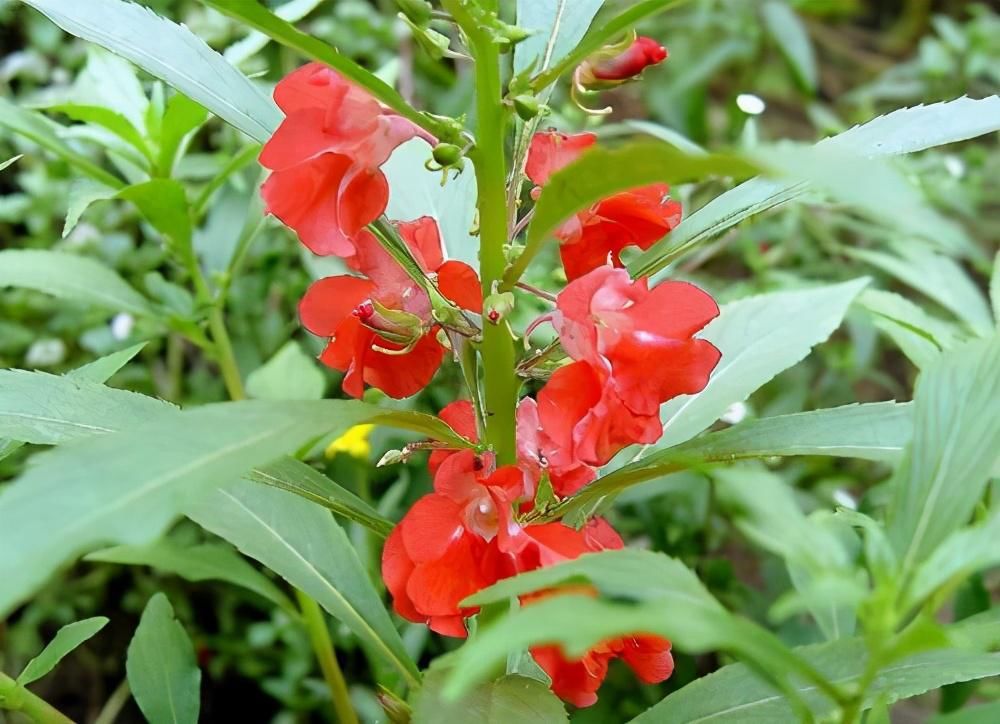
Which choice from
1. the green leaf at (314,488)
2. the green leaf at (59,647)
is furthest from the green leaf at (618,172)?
the green leaf at (59,647)

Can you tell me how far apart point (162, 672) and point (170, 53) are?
0.43m

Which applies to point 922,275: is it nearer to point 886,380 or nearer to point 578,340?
point 886,380

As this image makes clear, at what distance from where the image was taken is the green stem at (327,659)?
2.74 feet

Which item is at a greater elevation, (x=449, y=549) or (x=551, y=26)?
(x=551, y=26)

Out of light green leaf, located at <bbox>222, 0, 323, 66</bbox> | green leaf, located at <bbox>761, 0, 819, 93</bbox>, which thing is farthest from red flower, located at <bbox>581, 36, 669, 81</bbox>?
green leaf, located at <bbox>761, 0, 819, 93</bbox>

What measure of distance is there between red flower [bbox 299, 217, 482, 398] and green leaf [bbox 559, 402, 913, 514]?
0.13m

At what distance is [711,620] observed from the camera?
36 centimetres

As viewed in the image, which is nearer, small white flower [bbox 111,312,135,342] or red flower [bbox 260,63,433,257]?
red flower [bbox 260,63,433,257]

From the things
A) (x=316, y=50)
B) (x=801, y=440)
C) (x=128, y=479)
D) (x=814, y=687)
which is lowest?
(x=814, y=687)

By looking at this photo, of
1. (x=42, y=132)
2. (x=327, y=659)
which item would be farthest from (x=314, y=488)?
(x=42, y=132)

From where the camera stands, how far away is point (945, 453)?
0.45 meters

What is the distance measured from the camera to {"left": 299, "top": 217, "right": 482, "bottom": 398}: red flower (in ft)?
1.91

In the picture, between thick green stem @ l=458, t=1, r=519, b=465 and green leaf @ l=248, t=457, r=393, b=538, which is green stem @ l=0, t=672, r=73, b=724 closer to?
green leaf @ l=248, t=457, r=393, b=538

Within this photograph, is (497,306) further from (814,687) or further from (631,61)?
(814,687)
